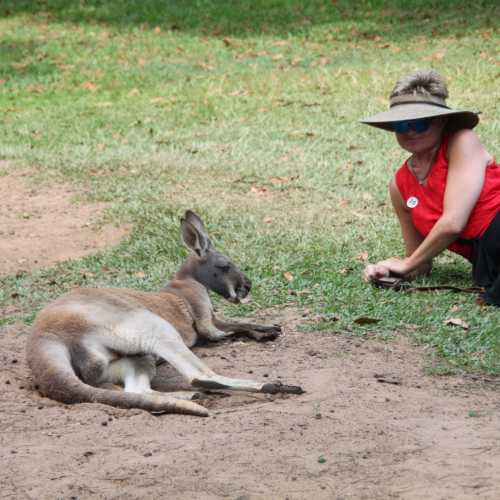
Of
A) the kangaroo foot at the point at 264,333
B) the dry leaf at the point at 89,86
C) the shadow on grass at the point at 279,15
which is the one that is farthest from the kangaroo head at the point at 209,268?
the shadow on grass at the point at 279,15

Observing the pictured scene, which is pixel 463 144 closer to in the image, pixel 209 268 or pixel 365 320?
pixel 365 320

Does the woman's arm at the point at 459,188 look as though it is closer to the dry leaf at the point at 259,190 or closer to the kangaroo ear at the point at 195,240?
the kangaroo ear at the point at 195,240

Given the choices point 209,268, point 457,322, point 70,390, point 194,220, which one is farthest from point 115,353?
point 457,322

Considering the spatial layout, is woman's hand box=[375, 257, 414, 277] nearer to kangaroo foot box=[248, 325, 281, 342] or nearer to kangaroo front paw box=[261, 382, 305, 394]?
kangaroo foot box=[248, 325, 281, 342]

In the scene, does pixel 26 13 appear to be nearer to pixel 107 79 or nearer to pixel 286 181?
pixel 107 79

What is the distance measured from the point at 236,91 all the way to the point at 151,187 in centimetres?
423

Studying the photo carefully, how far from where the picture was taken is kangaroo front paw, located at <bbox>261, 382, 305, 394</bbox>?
448 centimetres

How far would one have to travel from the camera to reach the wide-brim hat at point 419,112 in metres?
5.89

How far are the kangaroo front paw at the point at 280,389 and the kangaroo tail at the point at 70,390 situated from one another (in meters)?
0.31

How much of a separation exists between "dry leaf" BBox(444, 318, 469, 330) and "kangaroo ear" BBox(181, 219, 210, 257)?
137 centimetres

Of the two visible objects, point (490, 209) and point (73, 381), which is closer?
point (73, 381)

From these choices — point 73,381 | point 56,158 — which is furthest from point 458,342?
point 56,158

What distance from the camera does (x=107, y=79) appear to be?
1416 cm

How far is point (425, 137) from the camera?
6.00 m
